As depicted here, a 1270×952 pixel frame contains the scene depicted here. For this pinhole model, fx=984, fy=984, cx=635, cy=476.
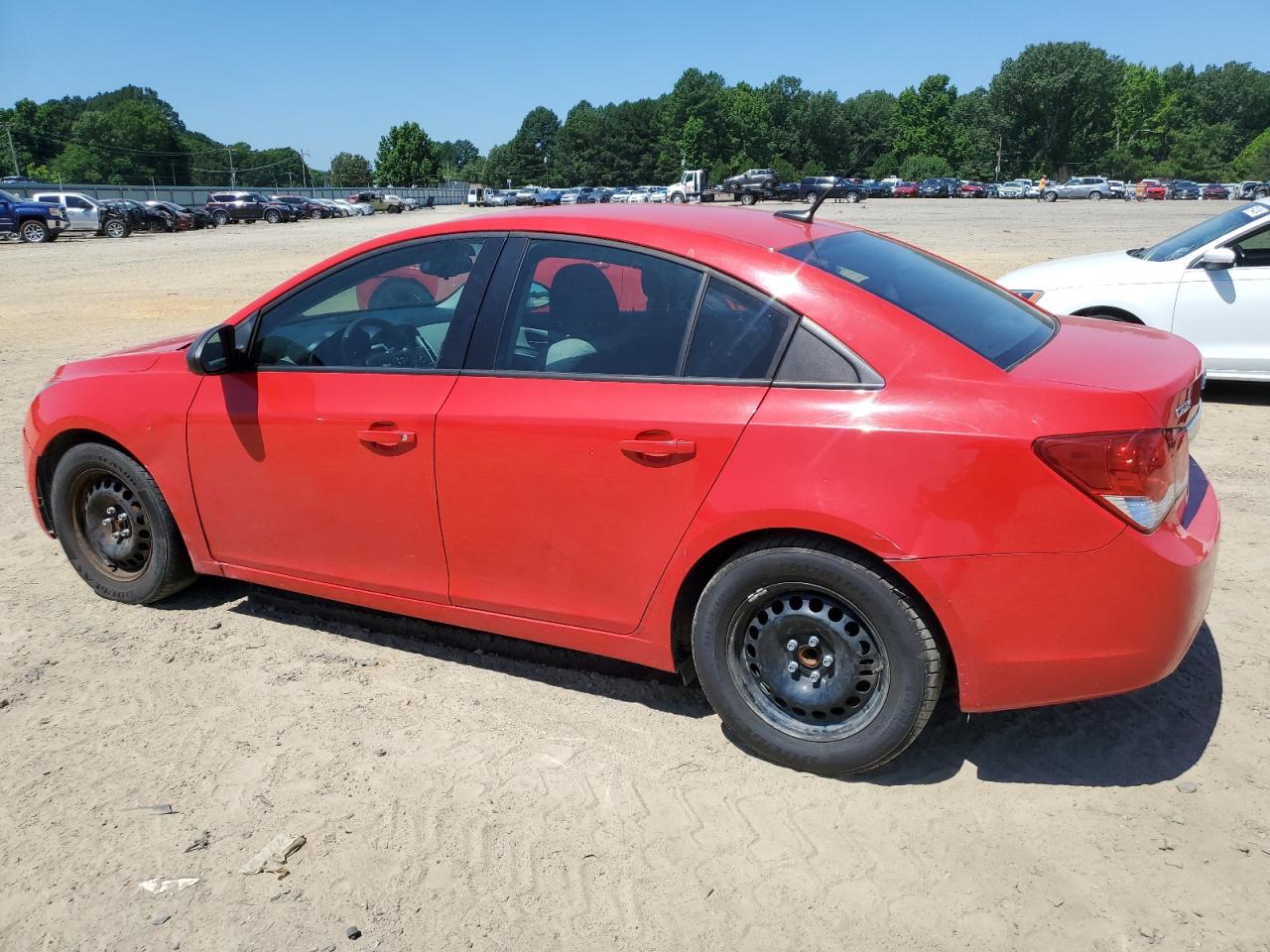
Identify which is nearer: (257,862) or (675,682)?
(257,862)

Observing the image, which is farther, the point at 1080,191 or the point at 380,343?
the point at 1080,191

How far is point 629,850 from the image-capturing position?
2.81m

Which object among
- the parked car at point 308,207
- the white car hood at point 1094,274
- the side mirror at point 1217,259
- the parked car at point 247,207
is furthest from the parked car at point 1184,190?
the side mirror at point 1217,259

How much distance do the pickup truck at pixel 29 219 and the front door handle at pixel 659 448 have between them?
133ft

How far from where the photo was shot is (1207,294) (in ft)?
24.7

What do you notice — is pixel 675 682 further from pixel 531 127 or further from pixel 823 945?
pixel 531 127

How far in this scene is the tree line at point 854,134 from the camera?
126m

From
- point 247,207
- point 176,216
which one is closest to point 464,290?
point 176,216

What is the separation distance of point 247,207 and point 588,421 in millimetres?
60638

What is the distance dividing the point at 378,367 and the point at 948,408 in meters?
2.07

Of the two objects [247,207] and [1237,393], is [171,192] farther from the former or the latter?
[1237,393]

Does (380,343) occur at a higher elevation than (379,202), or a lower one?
lower

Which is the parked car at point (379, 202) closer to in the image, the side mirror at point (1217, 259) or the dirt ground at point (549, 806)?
the side mirror at point (1217, 259)

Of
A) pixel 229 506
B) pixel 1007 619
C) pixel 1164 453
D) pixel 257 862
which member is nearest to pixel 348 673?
pixel 229 506
